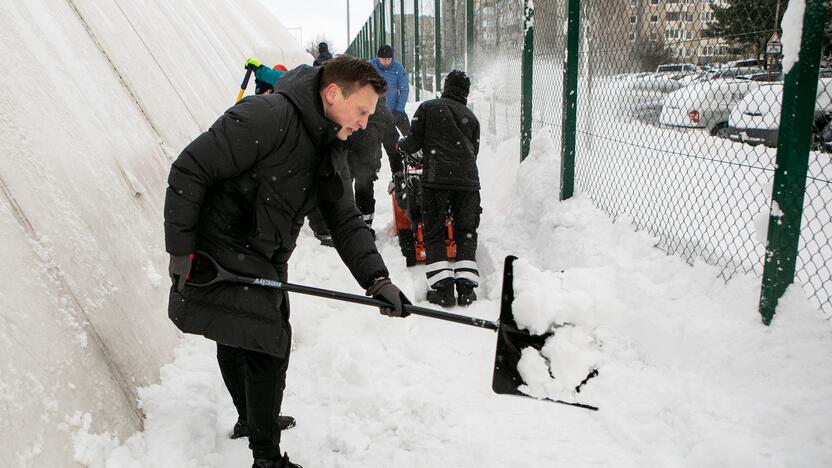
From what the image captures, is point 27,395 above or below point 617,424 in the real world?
above

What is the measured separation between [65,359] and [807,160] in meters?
3.40

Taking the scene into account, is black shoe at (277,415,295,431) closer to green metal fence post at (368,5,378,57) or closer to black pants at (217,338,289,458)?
black pants at (217,338,289,458)

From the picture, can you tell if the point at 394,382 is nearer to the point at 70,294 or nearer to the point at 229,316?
the point at 229,316

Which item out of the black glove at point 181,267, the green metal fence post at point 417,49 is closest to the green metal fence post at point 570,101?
the black glove at point 181,267

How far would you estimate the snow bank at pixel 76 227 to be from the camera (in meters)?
2.27

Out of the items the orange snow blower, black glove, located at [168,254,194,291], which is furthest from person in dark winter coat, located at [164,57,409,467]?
the orange snow blower

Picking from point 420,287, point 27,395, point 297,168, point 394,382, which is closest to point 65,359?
point 27,395

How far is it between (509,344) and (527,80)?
4.44m

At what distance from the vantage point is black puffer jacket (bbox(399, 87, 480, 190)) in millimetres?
5043

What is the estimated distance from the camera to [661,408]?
293cm

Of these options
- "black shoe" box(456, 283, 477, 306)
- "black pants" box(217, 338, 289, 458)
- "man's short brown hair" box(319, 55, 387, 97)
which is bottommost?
"black shoe" box(456, 283, 477, 306)

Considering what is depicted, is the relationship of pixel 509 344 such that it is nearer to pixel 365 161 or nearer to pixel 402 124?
pixel 365 161

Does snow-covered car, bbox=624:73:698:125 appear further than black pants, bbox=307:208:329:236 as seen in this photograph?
No

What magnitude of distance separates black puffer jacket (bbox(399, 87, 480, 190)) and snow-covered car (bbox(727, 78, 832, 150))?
81.9 inches
